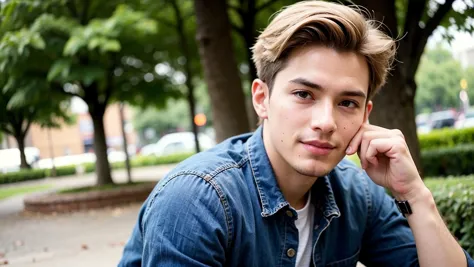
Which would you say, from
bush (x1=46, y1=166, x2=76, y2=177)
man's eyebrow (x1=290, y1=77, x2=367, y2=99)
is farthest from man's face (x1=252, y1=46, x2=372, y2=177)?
bush (x1=46, y1=166, x2=76, y2=177)

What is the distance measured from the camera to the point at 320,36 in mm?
2016

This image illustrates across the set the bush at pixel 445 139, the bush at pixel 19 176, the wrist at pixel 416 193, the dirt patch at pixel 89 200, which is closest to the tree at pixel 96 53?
the dirt patch at pixel 89 200

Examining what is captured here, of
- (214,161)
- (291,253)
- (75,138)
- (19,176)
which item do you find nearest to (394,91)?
(291,253)

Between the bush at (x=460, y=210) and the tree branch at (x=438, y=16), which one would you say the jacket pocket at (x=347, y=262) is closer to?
the bush at (x=460, y=210)

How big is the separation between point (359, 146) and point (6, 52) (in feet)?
27.1

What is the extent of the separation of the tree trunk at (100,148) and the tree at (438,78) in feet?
27.9

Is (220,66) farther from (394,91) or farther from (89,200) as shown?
(89,200)

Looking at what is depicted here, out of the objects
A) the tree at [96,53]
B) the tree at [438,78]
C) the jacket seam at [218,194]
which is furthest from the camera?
the tree at [96,53]

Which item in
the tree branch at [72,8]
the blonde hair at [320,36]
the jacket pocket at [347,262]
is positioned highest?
the tree branch at [72,8]

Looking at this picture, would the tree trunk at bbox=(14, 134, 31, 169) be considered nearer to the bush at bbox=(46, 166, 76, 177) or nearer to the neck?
the bush at bbox=(46, 166, 76, 177)

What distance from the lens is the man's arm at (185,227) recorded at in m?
1.72

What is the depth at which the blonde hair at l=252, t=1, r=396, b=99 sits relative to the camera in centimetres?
202

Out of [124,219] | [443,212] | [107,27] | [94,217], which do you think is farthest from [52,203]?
[443,212]

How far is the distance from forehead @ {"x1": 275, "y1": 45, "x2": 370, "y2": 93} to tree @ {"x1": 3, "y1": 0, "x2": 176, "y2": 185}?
19.0 ft
